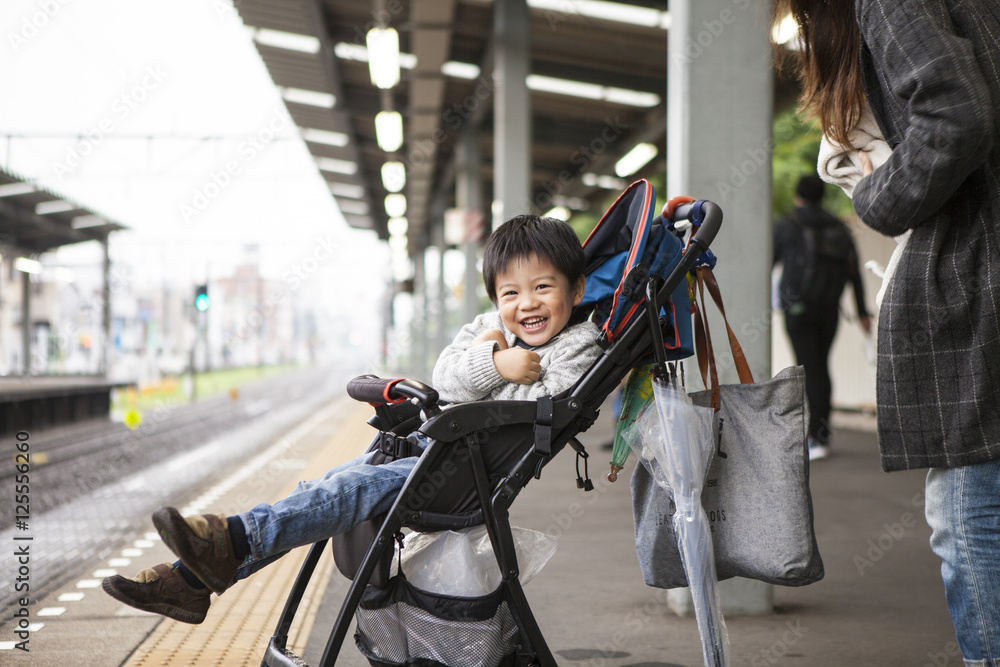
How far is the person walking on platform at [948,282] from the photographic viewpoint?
1.65 meters

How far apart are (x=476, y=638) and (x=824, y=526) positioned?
332 cm

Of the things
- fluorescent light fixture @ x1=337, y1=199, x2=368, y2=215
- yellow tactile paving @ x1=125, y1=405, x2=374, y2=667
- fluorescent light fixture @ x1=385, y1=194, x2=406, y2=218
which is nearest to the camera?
yellow tactile paving @ x1=125, y1=405, x2=374, y2=667

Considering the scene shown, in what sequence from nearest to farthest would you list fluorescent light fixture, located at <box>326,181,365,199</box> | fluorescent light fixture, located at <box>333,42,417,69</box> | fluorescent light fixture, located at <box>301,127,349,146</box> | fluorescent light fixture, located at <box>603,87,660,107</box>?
1. fluorescent light fixture, located at <box>333,42,417,69</box>
2. fluorescent light fixture, located at <box>603,87,660,107</box>
3. fluorescent light fixture, located at <box>301,127,349,146</box>
4. fluorescent light fixture, located at <box>326,181,365,199</box>

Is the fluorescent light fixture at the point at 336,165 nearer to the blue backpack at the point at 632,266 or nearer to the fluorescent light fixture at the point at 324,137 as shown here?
the fluorescent light fixture at the point at 324,137

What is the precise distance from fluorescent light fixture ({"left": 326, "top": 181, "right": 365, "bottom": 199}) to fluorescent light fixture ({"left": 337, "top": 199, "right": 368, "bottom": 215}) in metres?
0.88

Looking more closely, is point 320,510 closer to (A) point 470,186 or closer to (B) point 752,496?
(B) point 752,496

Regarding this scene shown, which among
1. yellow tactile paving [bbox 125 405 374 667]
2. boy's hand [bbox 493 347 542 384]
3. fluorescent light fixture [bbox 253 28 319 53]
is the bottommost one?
yellow tactile paving [bbox 125 405 374 667]

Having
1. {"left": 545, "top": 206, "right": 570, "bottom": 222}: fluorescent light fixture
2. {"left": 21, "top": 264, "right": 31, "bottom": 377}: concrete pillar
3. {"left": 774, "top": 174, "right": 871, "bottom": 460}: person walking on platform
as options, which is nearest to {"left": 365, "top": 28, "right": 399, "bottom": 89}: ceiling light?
{"left": 774, "top": 174, "right": 871, "bottom": 460}: person walking on platform

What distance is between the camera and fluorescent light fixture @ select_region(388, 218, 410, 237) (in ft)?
89.1

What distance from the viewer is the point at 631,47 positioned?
1158 cm

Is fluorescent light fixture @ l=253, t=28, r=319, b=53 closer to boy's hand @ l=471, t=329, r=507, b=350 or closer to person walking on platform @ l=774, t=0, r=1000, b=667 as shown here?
boy's hand @ l=471, t=329, r=507, b=350

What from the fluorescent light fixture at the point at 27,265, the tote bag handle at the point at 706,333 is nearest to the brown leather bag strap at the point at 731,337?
the tote bag handle at the point at 706,333

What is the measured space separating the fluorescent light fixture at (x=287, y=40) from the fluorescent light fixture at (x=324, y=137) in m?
5.08

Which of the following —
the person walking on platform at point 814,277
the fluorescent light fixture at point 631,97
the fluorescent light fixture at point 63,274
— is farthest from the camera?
the fluorescent light fixture at point 63,274
